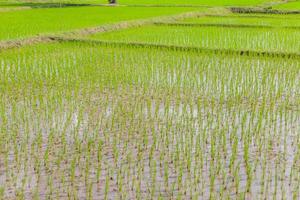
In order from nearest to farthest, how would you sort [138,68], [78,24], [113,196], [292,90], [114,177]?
[113,196] < [114,177] < [292,90] < [138,68] < [78,24]

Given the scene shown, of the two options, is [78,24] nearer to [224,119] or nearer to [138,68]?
[138,68]

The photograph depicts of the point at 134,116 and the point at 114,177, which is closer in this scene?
the point at 114,177

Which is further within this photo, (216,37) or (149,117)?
(216,37)

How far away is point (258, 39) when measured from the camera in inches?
388

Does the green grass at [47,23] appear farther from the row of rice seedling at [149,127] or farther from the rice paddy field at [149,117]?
the row of rice seedling at [149,127]

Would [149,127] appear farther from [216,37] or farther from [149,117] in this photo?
[216,37]

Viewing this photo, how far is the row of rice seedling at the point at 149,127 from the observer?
3.46 m

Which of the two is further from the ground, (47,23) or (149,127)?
(47,23)

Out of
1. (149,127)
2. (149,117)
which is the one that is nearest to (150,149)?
(149,127)

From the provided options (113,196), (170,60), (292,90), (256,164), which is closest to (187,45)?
(170,60)

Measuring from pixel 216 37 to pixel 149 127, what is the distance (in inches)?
229

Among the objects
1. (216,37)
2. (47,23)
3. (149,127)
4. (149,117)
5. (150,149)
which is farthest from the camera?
(47,23)

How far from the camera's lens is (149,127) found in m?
4.75

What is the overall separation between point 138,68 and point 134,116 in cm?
223
